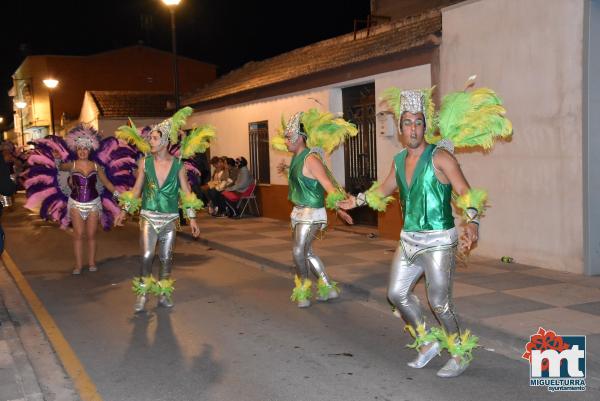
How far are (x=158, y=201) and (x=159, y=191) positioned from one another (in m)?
0.11

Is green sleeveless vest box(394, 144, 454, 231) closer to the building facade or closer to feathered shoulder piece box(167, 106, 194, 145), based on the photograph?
feathered shoulder piece box(167, 106, 194, 145)

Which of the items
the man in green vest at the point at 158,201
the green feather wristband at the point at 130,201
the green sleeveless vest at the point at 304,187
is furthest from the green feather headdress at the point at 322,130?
the green feather wristband at the point at 130,201

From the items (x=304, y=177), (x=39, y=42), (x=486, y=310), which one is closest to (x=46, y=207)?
(x=304, y=177)

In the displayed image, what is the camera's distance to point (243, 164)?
17.4 meters

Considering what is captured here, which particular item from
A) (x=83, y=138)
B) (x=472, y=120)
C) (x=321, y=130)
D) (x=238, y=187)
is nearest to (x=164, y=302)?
(x=321, y=130)

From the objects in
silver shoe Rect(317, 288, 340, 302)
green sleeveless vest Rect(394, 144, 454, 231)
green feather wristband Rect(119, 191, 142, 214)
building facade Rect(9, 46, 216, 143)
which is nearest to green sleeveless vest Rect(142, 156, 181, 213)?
green feather wristband Rect(119, 191, 142, 214)

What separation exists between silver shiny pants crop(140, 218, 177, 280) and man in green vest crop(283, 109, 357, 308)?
1350 millimetres

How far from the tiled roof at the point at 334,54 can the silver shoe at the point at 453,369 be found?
267 inches

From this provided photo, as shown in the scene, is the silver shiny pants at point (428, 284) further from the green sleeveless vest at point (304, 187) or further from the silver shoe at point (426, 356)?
the green sleeveless vest at point (304, 187)

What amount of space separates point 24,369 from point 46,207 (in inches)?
216

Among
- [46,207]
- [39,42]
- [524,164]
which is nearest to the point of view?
[524,164]

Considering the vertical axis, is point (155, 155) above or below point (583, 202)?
above

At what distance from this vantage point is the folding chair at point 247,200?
1747 centimetres

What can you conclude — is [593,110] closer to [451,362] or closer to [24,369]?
[451,362]
